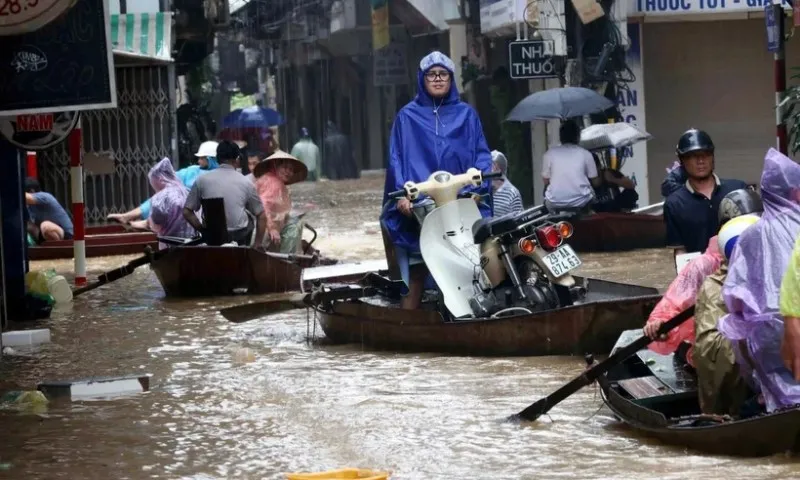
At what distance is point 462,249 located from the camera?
1020cm

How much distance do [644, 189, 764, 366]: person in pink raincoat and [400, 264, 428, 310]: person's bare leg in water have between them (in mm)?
3562

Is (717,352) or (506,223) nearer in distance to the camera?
(717,352)

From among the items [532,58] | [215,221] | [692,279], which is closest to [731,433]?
[692,279]

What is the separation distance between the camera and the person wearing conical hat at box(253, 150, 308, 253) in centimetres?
1541

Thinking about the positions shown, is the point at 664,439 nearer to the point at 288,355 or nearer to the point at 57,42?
the point at 288,355

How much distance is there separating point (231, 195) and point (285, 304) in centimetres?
248

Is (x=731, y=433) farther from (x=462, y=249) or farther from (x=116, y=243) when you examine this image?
(x=116, y=243)

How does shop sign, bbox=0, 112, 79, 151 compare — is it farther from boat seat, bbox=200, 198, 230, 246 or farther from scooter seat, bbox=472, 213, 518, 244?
scooter seat, bbox=472, 213, 518, 244

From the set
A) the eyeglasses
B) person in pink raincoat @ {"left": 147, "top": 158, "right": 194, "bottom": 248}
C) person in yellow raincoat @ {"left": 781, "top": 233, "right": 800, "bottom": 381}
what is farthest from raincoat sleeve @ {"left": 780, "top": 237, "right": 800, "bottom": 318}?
person in pink raincoat @ {"left": 147, "top": 158, "right": 194, "bottom": 248}

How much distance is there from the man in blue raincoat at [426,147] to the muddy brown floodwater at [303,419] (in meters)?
0.72

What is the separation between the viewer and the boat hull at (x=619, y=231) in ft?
57.2

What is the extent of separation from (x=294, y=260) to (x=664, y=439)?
8.16m

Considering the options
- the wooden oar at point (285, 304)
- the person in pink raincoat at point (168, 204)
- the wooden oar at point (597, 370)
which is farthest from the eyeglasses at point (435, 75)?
the person in pink raincoat at point (168, 204)

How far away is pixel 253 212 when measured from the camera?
14.7 metres
